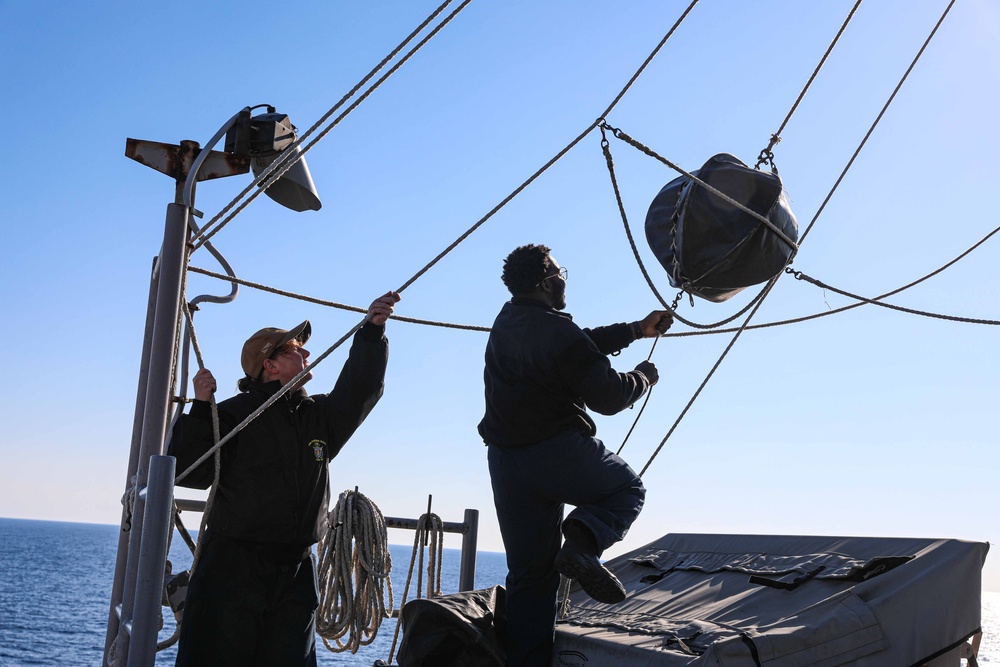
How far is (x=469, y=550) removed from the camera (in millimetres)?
5277

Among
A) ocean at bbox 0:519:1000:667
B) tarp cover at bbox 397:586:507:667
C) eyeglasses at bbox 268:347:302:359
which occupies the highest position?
eyeglasses at bbox 268:347:302:359

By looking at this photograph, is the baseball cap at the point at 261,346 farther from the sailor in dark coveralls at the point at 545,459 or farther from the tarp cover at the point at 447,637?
the tarp cover at the point at 447,637

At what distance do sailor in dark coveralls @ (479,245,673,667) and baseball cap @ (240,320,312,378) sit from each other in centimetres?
89

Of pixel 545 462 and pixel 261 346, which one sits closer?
pixel 545 462

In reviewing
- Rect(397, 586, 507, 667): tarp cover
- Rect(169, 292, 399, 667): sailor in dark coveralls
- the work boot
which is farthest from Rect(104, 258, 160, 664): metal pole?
the work boot

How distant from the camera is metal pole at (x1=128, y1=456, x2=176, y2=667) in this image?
3.04 m

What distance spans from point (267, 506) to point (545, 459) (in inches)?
41.2

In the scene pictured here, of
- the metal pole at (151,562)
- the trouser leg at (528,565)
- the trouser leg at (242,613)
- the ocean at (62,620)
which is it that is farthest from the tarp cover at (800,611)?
the ocean at (62,620)

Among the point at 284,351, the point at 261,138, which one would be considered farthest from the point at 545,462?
the point at 261,138

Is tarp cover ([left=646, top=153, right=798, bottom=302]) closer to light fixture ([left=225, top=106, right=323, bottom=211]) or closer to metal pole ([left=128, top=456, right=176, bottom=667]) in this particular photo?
light fixture ([left=225, top=106, right=323, bottom=211])

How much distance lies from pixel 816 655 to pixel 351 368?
196 cm

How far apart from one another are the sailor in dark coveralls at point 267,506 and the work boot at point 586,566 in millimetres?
1000

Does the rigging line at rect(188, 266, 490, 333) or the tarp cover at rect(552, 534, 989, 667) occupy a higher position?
the rigging line at rect(188, 266, 490, 333)

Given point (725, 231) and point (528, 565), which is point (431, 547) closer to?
point (528, 565)
